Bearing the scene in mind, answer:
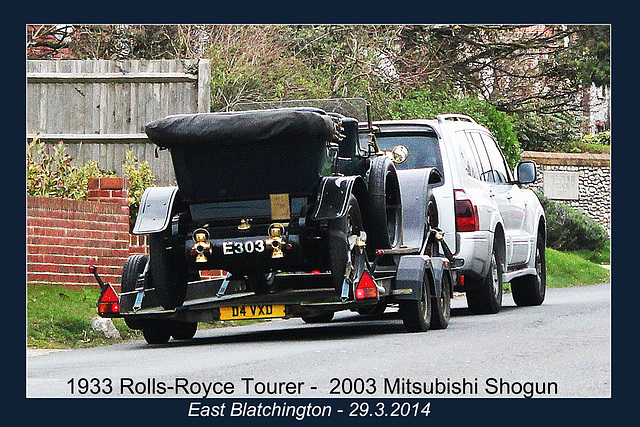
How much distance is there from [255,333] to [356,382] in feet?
14.7

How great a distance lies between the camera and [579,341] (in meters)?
11.0

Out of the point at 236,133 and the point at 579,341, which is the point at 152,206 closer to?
the point at 236,133

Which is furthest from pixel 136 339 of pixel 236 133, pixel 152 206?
pixel 236 133

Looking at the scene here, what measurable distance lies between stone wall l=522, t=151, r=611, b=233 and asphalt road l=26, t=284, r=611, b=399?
18.1 meters

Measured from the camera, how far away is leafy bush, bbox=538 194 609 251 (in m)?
28.7

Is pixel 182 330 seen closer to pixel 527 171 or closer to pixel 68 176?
pixel 68 176

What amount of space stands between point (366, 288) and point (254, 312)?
1.02 m

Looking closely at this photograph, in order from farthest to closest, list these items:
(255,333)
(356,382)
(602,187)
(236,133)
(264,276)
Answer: (602,187) < (255,333) < (264,276) < (236,133) < (356,382)

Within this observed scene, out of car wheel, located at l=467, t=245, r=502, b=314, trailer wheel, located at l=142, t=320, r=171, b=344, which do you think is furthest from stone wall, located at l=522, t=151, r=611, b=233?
trailer wheel, located at l=142, t=320, r=171, b=344

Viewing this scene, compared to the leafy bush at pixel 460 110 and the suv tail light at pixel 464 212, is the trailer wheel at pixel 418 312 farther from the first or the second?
the leafy bush at pixel 460 110

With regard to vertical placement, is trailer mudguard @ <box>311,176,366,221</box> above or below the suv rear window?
below

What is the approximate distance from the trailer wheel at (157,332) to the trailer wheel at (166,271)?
50 cm

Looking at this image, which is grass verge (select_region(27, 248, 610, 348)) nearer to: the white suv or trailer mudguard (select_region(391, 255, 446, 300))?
the white suv

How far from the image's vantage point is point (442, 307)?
12.1 meters
